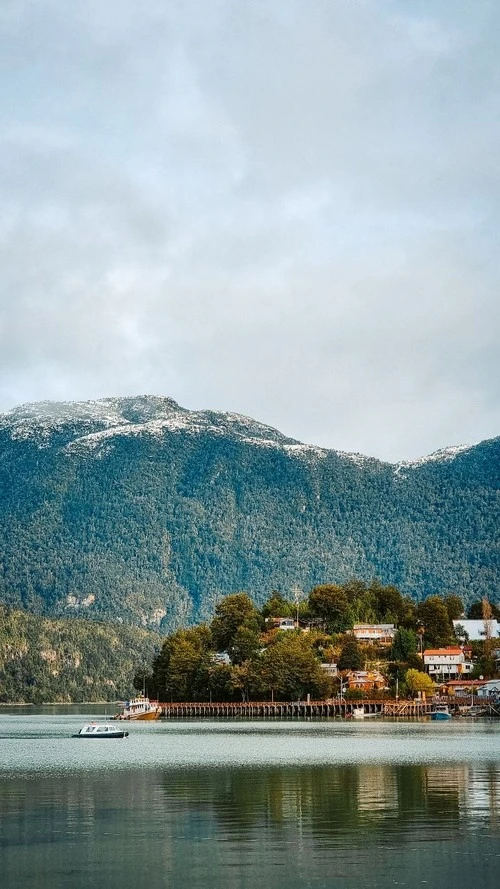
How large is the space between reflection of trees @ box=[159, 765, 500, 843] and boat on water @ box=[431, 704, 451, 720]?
110m

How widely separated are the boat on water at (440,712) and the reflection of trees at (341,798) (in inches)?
4341

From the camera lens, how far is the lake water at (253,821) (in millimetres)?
33625

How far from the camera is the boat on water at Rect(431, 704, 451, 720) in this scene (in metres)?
179

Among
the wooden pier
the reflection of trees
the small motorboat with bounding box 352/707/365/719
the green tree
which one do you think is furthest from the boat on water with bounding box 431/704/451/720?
the reflection of trees

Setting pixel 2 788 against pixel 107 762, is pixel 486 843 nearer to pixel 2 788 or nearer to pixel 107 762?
pixel 2 788

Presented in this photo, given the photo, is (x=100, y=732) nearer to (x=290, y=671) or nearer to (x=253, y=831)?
(x=290, y=671)

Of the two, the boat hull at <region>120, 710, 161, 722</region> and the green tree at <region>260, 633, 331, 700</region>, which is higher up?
the green tree at <region>260, 633, 331, 700</region>

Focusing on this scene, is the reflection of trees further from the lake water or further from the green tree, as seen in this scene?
the green tree

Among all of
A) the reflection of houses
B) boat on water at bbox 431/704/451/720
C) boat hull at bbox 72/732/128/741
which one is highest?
the reflection of houses

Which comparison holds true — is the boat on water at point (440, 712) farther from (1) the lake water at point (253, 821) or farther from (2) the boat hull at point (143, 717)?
(1) the lake water at point (253, 821)

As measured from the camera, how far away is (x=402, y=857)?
3575 cm

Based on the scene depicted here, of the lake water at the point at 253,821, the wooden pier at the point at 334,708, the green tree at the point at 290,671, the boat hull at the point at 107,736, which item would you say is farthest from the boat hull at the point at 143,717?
the lake water at the point at 253,821

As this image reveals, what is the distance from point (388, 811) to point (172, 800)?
10.7 m

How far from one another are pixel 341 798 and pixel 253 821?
8.42m
